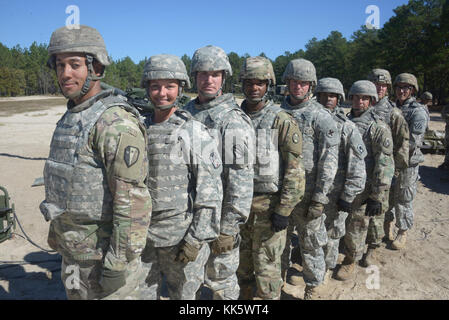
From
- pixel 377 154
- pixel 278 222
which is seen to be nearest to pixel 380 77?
pixel 377 154

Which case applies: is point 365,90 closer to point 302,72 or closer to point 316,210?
point 302,72

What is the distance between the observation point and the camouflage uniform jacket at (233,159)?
301 centimetres

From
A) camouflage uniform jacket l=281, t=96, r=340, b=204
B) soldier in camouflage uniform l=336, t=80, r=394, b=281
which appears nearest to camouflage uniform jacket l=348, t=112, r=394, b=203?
soldier in camouflage uniform l=336, t=80, r=394, b=281

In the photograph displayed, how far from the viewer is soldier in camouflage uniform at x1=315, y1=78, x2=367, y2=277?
14.3 feet

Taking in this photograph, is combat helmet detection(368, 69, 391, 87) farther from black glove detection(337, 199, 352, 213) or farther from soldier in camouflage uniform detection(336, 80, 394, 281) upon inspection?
black glove detection(337, 199, 352, 213)

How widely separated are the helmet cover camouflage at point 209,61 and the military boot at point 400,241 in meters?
4.86

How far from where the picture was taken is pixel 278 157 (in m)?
3.64

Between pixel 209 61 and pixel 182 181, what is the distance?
4.31 feet

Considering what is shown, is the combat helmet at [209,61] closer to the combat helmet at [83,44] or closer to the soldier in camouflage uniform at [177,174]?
the soldier in camouflage uniform at [177,174]

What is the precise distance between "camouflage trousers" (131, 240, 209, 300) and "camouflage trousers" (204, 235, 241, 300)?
1.30 feet

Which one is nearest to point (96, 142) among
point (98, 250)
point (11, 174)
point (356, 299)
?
point (98, 250)

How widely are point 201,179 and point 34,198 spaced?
693 cm

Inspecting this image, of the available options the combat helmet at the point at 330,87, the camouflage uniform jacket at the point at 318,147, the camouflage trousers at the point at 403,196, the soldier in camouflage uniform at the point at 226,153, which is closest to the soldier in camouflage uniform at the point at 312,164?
the camouflage uniform jacket at the point at 318,147

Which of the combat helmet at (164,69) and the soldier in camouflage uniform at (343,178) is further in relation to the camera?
the soldier in camouflage uniform at (343,178)
